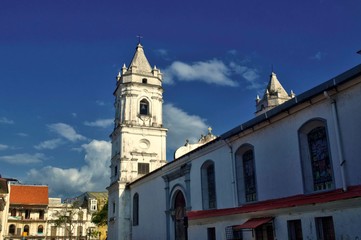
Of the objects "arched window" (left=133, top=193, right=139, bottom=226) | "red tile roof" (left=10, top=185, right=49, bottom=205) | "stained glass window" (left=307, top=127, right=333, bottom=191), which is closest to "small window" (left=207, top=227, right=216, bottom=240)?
"stained glass window" (left=307, top=127, right=333, bottom=191)

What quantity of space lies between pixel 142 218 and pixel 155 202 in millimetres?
3907

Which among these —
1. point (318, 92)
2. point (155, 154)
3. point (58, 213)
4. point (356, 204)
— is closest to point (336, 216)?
point (356, 204)

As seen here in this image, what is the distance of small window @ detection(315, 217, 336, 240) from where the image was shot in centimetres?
1339

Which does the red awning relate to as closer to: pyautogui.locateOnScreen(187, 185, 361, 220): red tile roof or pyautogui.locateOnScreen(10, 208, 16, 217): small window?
pyautogui.locateOnScreen(187, 185, 361, 220): red tile roof

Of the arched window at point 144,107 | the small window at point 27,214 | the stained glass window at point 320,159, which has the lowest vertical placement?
the stained glass window at point 320,159

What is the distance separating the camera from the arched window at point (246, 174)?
1905 centimetres

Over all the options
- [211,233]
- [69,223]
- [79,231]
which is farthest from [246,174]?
[79,231]

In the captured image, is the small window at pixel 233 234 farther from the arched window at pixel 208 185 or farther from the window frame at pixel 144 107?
the window frame at pixel 144 107

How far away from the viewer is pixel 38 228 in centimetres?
5800

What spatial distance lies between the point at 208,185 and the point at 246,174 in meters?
4.53

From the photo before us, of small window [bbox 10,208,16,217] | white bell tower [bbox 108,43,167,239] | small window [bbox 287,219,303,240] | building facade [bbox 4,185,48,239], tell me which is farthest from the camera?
small window [bbox 10,208,16,217]

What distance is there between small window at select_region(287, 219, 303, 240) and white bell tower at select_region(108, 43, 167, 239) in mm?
25847

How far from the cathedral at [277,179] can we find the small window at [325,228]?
0.11 feet

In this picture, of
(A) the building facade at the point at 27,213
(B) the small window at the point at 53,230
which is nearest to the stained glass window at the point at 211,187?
(A) the building facade at the point at 27,213
